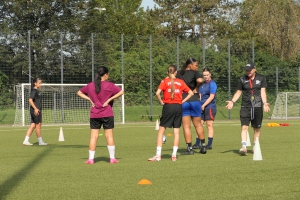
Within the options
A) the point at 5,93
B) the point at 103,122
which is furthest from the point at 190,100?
the point at 5,93

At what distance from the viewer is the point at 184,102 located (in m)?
13.7

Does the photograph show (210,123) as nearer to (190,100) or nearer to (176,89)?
(190,100)

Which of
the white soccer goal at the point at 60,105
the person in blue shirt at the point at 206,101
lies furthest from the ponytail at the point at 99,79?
the white soccer goal at the point at 60,105

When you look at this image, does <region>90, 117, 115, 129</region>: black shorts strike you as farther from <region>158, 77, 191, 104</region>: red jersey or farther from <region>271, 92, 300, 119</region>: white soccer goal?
<region>271, 92, 300, 119</region>: white soccer goal

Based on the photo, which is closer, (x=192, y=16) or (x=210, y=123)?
(x=210, y=123)

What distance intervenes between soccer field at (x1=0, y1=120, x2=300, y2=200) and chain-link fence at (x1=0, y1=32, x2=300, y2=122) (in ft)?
61.3

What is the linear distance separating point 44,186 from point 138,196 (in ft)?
5.28

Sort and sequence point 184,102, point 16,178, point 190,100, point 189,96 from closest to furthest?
1. point 16,178
2. point 189,96
3. point 184,102
4. point 190,100

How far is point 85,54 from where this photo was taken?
115 ft

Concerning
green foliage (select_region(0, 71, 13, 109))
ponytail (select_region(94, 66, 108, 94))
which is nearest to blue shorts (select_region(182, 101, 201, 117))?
ponytail (select_region(94, 66, 108, 94))

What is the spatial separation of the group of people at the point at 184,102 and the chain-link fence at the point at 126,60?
18488 millimetres

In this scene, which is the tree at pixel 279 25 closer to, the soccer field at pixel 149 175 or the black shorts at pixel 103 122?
the soccer field at pixel 149 175

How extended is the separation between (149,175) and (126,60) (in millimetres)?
25855

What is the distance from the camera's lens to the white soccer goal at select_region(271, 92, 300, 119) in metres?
36.9
